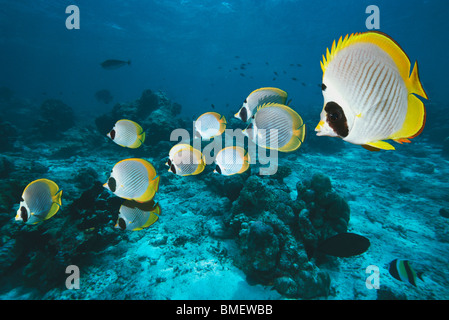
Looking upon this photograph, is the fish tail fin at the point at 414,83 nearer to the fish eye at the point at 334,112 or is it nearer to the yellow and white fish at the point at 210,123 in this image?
the fish eye at the point at 334,112

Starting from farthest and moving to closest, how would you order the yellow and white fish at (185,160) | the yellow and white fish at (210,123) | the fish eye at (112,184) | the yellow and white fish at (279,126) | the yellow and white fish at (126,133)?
the yellow and white fish at (210,123)
the yellow and white fish at (126,133)
the yellow and white fish at (185,160)
the fish eye at (112,184)
the yellow and white fish at (279,126)

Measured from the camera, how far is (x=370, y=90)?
0.98 meters

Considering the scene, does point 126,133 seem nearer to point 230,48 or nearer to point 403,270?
point 403,270

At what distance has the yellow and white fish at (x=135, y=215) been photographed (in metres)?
2.97

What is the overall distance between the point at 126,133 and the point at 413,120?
3.74 meters

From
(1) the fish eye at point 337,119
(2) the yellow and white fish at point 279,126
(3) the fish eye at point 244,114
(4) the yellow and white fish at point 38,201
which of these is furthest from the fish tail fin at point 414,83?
(4) the yellow and white fish at point 38,201

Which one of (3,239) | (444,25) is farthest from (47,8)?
(444,25)

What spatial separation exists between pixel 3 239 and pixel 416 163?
16584mm

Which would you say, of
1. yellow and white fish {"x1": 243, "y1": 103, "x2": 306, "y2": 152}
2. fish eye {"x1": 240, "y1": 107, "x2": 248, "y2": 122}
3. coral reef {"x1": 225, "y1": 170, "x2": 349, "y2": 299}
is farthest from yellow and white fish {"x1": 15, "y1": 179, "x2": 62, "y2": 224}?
coral reef {"x1": 225, "y1": 170, "x2": 349, "y2": 299}


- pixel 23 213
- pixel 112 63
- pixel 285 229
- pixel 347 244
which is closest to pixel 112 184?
pixel 23 213

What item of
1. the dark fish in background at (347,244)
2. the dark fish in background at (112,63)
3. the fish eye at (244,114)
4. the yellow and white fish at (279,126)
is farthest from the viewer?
the dark fish in background at (112,63)

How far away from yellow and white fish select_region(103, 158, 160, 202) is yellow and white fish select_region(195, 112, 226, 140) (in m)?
1.34

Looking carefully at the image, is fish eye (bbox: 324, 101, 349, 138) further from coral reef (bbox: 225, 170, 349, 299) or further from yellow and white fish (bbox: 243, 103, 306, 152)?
coral reef (bbox: 225, 170, 349, 299)
